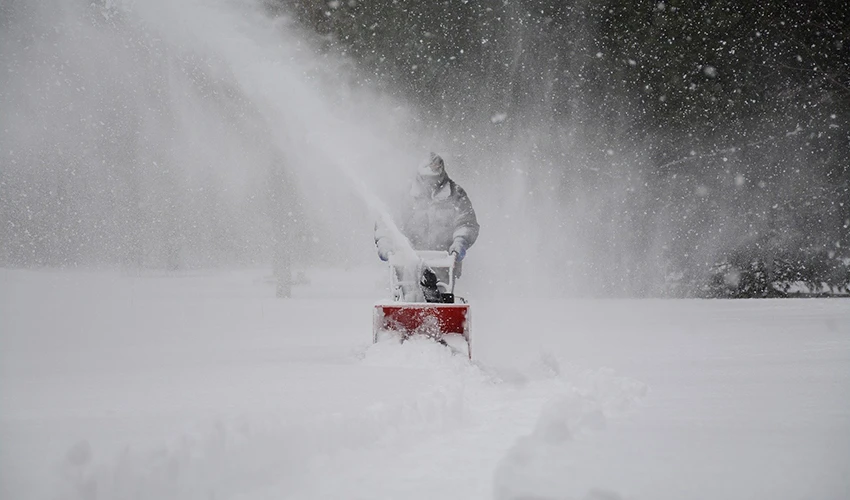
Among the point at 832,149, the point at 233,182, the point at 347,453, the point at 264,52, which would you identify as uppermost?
the point at 264,52

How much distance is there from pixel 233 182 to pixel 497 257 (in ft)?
29.2

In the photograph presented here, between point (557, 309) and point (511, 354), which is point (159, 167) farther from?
point (511, 354)

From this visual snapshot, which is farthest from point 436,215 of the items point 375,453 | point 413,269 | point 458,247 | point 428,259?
point 375,453

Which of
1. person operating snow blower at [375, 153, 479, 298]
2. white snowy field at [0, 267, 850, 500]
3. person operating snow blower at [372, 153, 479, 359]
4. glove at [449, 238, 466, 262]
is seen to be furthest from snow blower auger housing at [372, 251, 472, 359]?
person operating snow blower at [375, 153, 479, 298]

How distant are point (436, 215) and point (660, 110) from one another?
1109cm

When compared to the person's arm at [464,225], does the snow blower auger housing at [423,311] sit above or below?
below

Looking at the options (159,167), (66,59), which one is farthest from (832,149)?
(66,59)

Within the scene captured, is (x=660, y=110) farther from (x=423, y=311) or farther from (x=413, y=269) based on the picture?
(x=423, y=311)

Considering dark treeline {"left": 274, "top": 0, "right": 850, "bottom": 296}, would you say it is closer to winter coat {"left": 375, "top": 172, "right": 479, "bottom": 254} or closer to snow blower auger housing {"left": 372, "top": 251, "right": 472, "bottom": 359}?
winter coat {"left": 375, "top": 172, "right": 479, "bottom": 254}

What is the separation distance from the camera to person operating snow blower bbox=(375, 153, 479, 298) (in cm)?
620

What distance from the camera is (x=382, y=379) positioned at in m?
4.47

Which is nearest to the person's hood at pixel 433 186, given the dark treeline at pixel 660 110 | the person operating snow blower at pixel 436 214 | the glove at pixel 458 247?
the person operating snow blower at pixel 436 214

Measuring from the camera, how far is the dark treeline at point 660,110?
45.4ft

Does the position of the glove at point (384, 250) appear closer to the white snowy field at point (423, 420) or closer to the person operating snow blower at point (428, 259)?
the person operating snow blower at point (428, 259)
